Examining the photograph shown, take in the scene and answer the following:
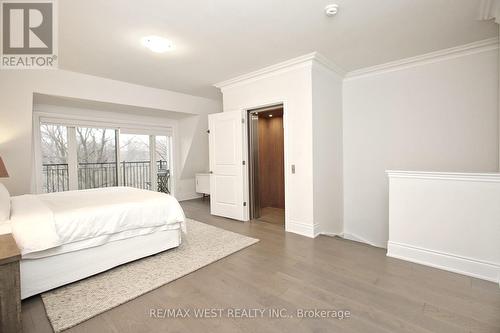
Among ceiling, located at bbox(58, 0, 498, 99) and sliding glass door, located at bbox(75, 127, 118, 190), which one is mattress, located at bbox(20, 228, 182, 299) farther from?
sliding glass door, located at bbox(75, 127, 118, 190)

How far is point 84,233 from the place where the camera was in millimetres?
2129

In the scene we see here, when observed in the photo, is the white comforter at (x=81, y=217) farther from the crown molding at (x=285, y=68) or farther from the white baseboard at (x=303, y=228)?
the crown molding at (x=285, y=68)

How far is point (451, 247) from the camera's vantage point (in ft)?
7.74

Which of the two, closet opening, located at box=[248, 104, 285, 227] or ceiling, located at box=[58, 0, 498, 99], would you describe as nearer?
ceiling, located at box=[58, 0, 498, 99]

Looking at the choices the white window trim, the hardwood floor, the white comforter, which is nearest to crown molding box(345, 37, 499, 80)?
the hardwood floor

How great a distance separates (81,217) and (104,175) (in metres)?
3.37

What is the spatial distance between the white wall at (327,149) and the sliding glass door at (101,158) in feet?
13.4

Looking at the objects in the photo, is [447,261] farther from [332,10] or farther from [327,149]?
[332,10]

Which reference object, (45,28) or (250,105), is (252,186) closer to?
(250,105)

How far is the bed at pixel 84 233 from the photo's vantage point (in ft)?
6.14

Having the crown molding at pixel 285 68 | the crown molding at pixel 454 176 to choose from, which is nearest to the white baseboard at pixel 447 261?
the crown molding at pixel 454 176

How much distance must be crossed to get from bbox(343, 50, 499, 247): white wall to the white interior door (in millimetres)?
1848

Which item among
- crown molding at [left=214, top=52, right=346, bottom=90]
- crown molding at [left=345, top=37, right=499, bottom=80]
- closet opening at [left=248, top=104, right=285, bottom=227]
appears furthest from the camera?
closet opening at [left=248, top=104, right=285, bottom=227]

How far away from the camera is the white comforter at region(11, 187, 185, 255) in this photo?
73.0 inches
